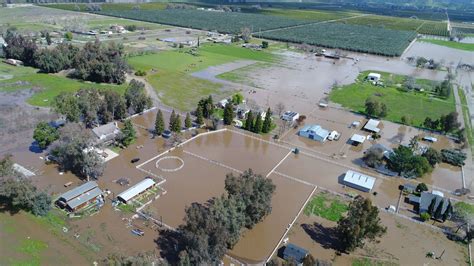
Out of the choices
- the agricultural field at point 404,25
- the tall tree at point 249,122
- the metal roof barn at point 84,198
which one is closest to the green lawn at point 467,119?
the tall tree at point 249,122

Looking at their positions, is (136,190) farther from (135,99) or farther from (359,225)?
(135,99)

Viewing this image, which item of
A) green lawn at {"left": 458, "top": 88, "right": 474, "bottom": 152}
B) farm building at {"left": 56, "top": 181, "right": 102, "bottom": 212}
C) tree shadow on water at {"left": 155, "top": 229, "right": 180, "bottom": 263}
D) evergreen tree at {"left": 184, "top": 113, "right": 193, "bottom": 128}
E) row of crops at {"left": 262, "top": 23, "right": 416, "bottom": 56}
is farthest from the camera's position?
row of crops at {"left": 262, "top": 23, "right": 416, "bottom": 56}

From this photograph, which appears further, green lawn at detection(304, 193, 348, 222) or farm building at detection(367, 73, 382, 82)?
farm building at detection(367, 73, 382, 82)

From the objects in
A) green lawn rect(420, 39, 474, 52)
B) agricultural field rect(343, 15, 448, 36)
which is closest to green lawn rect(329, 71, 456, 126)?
green lawn rect(420, 39, 474, 52)

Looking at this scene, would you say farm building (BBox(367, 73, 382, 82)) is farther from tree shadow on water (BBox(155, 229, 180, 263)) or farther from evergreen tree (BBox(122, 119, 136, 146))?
tree shadow on water (BBox(155, 229, 180, 263))

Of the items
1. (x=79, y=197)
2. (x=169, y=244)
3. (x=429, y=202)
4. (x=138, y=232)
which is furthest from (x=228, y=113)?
(x=429, y=202)

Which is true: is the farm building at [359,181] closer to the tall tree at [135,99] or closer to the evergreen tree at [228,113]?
the evergreen tree at [228,113]

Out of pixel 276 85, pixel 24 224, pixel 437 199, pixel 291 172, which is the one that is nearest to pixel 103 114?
pixel 24 224
